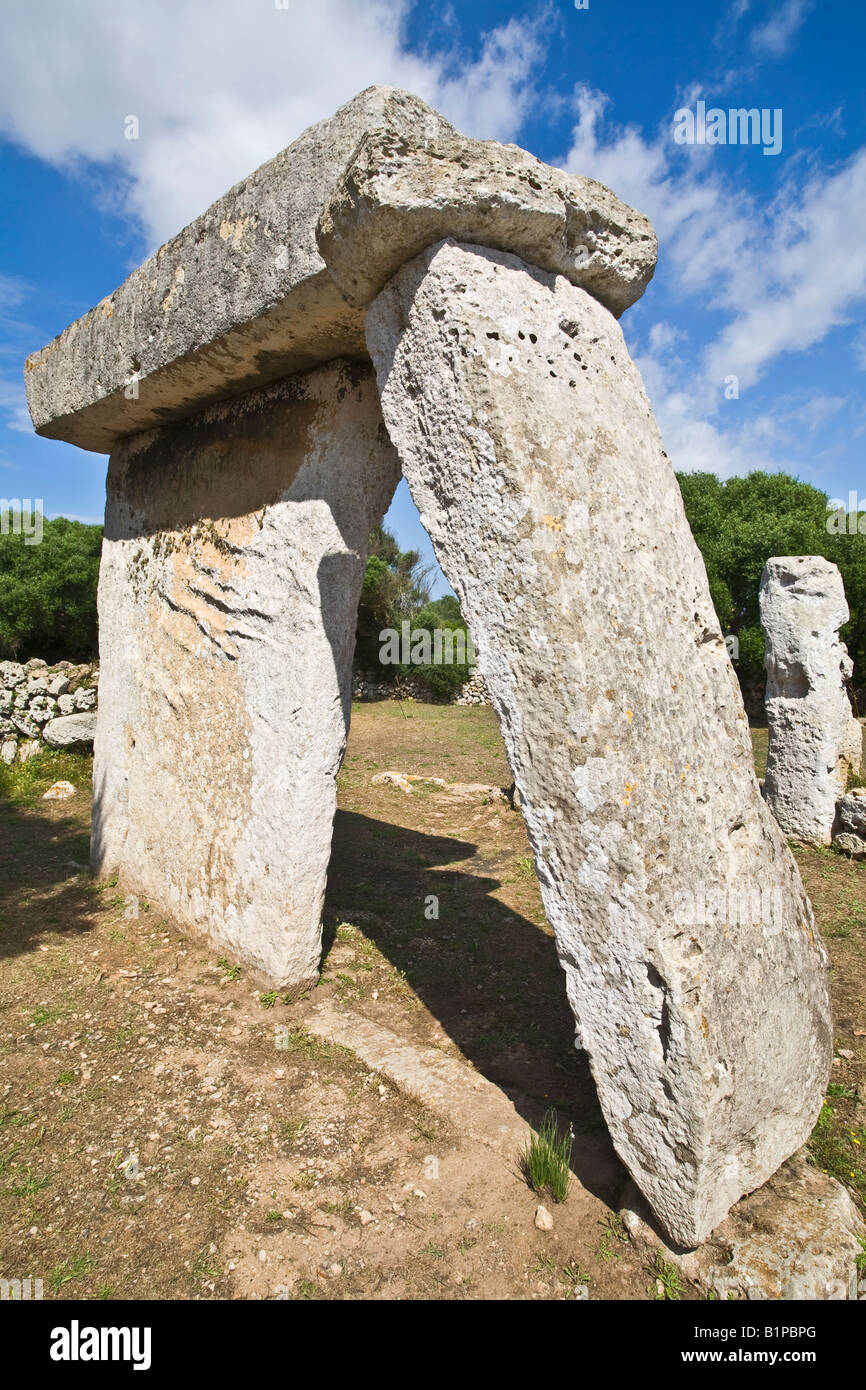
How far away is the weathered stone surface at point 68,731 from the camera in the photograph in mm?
8617

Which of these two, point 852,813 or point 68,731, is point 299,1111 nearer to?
point 852,813

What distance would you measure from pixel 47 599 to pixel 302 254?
36.0 feet

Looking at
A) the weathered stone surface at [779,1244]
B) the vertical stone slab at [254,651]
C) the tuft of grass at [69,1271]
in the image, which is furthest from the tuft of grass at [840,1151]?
the tuft of grass at [69,1271]

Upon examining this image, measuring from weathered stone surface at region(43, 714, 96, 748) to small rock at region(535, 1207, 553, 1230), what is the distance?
7.55m

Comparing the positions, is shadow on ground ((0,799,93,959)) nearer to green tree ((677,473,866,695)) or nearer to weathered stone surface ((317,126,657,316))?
weathered stone surface ((317,126,657,316))

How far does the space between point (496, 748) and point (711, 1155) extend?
10185mm

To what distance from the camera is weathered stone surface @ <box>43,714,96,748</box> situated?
8.62m

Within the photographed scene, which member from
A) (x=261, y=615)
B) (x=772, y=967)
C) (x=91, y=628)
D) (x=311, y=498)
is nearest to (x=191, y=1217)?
(x=772, y=967)

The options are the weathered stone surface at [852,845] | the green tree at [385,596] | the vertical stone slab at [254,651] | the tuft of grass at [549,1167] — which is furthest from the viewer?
the green tree at [385,596]

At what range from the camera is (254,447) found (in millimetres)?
4051

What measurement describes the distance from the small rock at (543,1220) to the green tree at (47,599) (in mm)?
Answer: 12142

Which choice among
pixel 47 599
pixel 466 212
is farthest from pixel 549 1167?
pixel 47 599

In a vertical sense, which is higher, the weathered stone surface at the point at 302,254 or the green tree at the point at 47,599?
the weathered stone surface at the point at 302,254

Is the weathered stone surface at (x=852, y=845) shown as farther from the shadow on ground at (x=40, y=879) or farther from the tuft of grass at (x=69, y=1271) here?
the tuft of grass at (x=69, y=1271)
